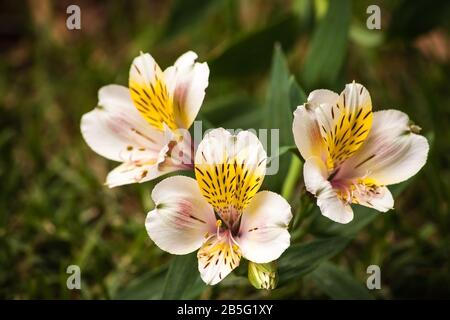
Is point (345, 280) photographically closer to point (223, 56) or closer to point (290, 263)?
point (290, 263)

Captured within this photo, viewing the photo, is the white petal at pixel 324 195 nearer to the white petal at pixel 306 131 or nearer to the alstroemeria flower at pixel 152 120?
the white petal at pixel 306 131

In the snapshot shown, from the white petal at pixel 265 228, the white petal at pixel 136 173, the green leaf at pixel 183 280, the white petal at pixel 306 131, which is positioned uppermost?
the white petal at pixel 306 131

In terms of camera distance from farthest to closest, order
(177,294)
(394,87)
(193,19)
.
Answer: (394,87) → (193,19) → (177,294)

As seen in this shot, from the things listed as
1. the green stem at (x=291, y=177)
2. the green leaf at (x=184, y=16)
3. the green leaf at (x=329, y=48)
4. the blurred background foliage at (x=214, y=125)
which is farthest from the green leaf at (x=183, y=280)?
the green leaf at (x=184, y=16)

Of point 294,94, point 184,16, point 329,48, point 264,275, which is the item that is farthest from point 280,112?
point 184,16

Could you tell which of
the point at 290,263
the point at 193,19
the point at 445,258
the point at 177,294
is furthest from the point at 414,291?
the point at 193,19

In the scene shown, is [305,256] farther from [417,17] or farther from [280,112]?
[417,17]
